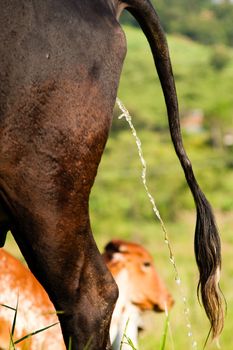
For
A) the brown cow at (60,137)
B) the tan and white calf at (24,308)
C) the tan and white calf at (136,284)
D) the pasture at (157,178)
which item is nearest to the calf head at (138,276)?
the tan and white calf at (136,284)

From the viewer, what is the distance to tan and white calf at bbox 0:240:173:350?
20.2 feet

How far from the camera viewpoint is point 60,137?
12.8ft

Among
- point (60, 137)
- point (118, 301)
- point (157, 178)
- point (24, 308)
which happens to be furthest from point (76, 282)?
point (157, 178)

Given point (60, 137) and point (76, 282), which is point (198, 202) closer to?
point (76, 282)

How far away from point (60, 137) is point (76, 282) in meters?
0.59

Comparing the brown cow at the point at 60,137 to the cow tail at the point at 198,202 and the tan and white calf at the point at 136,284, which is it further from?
the tan and white calf at the point at 136,284

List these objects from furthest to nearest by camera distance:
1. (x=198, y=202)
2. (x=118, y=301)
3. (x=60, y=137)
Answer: (x=118, y=301) < (x=198, y=202) < (x=60, y=137)

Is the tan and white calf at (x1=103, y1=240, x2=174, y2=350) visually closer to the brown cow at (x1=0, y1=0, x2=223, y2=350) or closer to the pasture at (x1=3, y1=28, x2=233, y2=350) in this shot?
the brown cow at (x1=0, y1=0, x2=223, y2=350)

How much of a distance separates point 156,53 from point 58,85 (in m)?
1.09

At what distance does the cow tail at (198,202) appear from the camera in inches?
186

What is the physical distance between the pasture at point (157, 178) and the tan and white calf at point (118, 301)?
40.9 feet

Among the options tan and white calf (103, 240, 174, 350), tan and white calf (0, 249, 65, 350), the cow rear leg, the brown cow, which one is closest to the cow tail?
the brown cow

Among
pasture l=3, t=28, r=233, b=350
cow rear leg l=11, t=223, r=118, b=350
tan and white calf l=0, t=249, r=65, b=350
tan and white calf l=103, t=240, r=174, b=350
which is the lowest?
cow rear leg l=11, t=223, r=118, b=350

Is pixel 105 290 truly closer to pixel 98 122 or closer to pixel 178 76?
pixel 98 122
